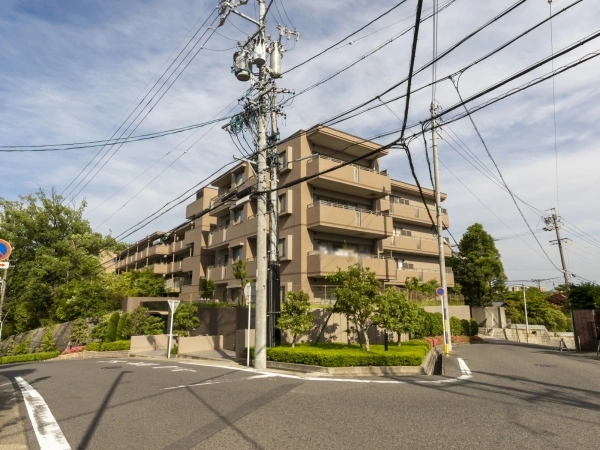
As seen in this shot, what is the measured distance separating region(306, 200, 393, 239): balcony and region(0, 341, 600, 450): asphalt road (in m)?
12.8

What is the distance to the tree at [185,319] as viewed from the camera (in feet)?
66.1

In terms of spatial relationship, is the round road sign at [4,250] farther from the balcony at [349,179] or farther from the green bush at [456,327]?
the green bush at [456,327]

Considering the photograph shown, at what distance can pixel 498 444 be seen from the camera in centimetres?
464

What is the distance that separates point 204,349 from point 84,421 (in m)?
13.3

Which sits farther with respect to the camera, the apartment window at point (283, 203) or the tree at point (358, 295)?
the apartment window at point (283, 203)

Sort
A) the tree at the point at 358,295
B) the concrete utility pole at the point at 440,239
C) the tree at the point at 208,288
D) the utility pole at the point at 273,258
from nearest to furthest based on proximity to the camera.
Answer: the tree at the point at 358,295
the utility pole at the point at 273,258
the concrete utility pole at the point at 440,239
the tree at the point at 208,288

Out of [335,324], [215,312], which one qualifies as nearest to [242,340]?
[335,324]

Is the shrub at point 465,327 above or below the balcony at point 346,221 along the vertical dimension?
below

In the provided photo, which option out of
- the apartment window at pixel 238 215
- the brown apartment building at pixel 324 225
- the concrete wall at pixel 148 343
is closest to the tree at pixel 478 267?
the brown apartment building at pixel 324 225

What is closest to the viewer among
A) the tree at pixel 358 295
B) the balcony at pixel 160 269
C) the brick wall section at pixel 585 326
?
the tree at pixel 358 295

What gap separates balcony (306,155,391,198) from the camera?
22.7m

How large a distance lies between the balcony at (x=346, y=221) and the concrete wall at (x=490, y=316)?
18.9 meters

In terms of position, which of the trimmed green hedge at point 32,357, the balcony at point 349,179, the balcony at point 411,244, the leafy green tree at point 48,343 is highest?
the balcony at point 349,179

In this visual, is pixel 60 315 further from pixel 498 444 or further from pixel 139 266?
pixel 498 444
